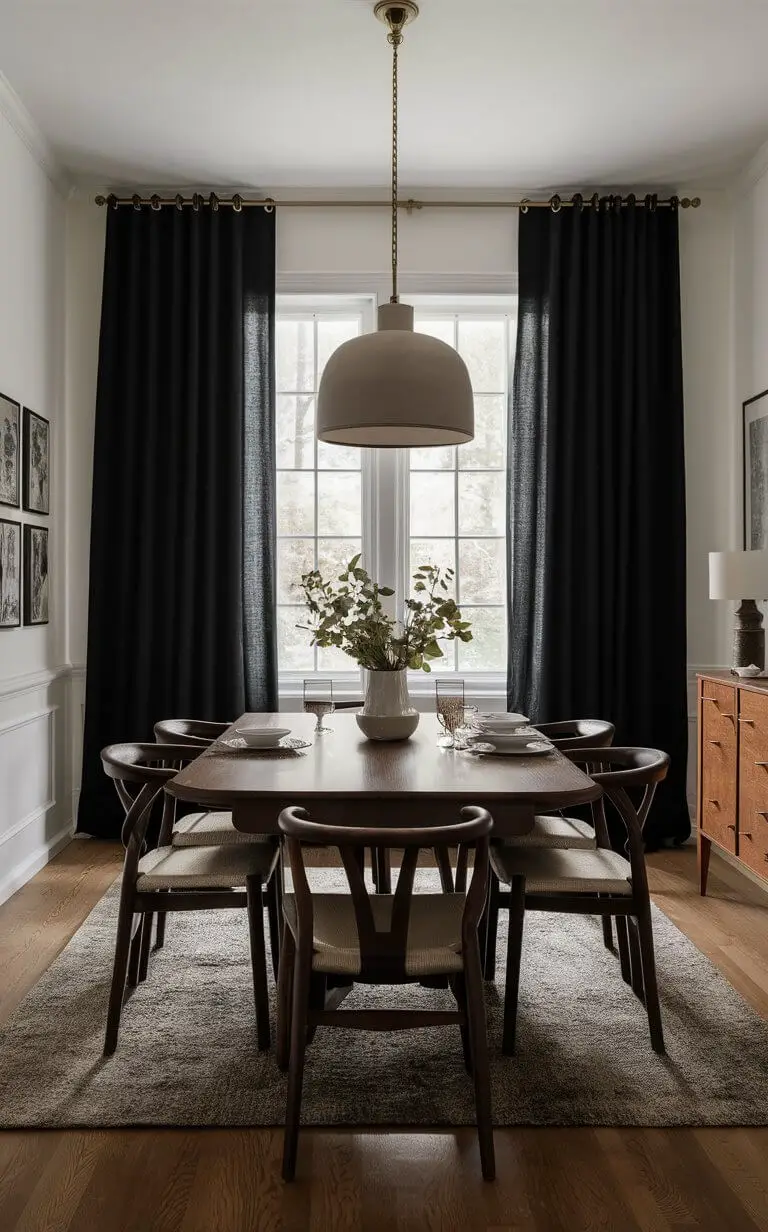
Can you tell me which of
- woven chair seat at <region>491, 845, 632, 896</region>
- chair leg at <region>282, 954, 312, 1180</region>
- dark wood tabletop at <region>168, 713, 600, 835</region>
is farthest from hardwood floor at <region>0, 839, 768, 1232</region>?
dark wood tabletop at <region>168, 713, 600, 835</region>

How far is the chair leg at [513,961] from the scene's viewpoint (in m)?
2.62

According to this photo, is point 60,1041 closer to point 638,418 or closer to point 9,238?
point 9,238

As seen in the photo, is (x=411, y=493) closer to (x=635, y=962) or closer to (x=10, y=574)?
(x=10, y=574)

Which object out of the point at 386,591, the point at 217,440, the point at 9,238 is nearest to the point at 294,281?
the point at 217,440

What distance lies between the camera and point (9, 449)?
13.3 ft

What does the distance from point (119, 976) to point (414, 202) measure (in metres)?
3.77

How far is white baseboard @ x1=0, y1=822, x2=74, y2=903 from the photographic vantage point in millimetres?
3973

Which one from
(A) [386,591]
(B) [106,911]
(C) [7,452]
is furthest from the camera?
(C) [7,452]

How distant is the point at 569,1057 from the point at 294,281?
3.76m

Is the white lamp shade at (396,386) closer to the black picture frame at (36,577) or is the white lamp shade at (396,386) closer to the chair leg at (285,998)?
the chair leg at (285,998)

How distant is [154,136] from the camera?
432cm

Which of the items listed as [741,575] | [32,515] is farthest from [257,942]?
[32,515]

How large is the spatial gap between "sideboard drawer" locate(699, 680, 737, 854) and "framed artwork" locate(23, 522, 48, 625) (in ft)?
9.49

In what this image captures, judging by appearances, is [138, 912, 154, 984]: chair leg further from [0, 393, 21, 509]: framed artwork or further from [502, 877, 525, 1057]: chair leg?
[0, 393, 21, 509]: framed artwork
